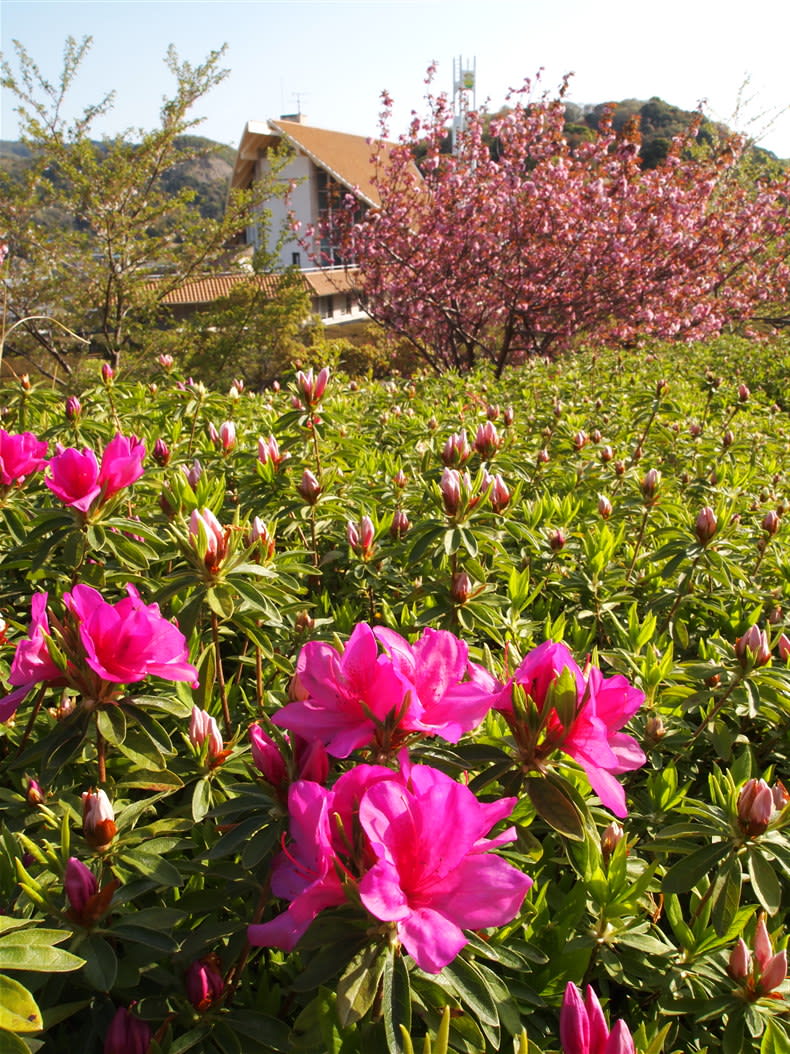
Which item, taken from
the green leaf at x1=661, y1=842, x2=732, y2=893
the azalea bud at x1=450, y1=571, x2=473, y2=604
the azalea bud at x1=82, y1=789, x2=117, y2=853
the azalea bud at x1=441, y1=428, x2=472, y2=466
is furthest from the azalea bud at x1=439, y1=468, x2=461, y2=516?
the azalea bud at x1=82, y1=789, x2=117, y2=853

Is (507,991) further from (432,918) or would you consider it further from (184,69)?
(184,69)

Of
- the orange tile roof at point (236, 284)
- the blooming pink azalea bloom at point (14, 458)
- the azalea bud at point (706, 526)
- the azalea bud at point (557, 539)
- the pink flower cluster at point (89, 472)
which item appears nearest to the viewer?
the pink flower cluster at point (89, 472)

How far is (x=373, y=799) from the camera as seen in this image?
720mm

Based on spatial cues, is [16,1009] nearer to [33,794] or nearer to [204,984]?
[204,984]

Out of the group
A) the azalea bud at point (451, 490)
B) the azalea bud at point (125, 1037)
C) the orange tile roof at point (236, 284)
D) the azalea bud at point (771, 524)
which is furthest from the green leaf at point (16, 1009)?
the orange tile roof at point (236, 284)

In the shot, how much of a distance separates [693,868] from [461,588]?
75 cm

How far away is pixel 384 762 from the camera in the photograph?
888 millimetres

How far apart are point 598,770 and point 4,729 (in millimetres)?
1068

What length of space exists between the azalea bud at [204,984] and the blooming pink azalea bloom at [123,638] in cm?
37

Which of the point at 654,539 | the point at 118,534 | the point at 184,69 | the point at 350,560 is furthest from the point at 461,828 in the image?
the point at 184,69

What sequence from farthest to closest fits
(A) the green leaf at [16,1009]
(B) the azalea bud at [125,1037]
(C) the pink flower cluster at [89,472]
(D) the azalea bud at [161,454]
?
(D) the azalea bud at [161,454] < (C) the pink flower cluster at [89,472] < (B) the azalea bud at [125,1037] < (A) the green leaf at [16,1009]

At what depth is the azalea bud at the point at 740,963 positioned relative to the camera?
996mm

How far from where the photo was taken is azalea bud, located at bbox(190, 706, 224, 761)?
3.84ft

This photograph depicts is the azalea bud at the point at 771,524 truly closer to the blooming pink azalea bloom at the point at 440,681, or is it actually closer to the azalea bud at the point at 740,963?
the azalea bud at the point at 740,963
